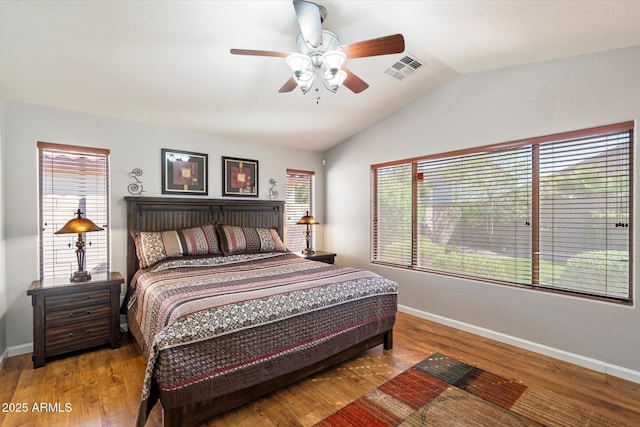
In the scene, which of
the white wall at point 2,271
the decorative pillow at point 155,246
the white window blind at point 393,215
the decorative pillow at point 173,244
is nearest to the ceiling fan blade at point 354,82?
the white window blind at point 393,215

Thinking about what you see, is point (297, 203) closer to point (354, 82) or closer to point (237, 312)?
point (354, 82)

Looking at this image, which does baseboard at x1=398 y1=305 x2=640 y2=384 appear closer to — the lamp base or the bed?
the bed

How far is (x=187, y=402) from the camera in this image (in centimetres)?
172

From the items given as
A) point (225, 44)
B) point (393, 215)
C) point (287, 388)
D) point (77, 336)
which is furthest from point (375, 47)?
point (77, 336)

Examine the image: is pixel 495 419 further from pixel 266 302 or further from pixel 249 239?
pixel 249 239

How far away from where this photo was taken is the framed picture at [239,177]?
408 centimetres

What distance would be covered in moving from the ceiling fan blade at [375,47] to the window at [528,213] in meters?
1.91

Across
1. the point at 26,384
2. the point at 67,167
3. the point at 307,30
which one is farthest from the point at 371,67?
the point at 26,384

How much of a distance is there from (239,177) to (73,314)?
7.67 ft

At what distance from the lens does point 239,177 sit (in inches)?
166

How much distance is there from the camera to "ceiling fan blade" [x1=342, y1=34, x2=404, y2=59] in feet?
5.99

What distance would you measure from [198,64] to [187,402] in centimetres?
249

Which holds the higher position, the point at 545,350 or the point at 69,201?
the point at 69,201

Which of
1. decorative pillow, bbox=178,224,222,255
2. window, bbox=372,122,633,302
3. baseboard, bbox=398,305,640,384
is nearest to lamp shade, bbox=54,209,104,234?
decorative pillow, bbox=178,224,222,255
